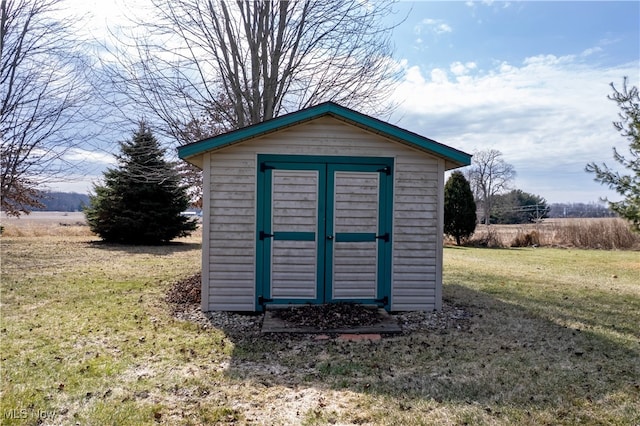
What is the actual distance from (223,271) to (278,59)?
14.7 feet

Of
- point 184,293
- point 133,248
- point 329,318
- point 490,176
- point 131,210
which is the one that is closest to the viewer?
point 329,318

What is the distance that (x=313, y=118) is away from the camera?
18.0 feet

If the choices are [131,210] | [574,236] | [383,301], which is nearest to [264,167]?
[383,301]

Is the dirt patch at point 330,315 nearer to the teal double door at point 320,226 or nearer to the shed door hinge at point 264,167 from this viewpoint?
the teal double door at point 320,226

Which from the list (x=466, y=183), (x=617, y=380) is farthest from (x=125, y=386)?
(x=466, y=183)

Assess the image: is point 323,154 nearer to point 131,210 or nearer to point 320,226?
point 320,226

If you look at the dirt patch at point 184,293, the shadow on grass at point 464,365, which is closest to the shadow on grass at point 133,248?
the dirt patch at point 184,293

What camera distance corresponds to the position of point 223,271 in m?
5.66

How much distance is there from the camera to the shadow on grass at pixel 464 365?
3.26m

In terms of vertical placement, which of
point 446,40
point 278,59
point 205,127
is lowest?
point 205,127

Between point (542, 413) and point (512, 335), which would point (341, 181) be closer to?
point (512, 335)

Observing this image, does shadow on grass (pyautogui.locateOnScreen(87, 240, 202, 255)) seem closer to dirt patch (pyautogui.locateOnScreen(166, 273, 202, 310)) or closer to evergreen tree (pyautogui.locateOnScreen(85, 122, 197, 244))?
evergreen tree (pyautogui.locateOnScreen(85, 122, 197, 244))
